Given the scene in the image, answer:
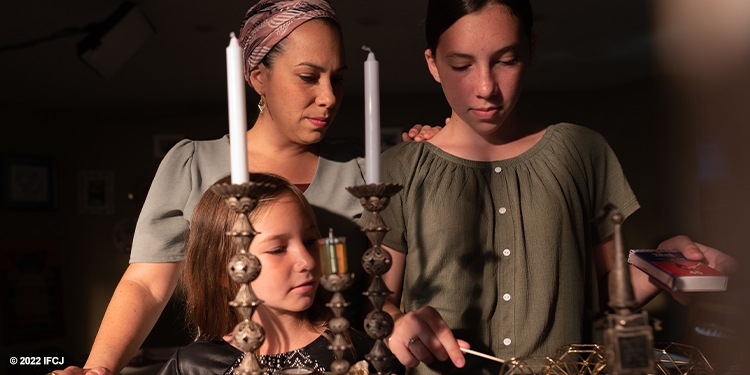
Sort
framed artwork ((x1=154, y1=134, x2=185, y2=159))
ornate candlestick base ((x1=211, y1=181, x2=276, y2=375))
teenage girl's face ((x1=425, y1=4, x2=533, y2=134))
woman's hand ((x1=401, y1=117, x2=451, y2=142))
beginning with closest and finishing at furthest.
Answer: ornate candlestick base ((x1=211, y1=181, x2=276, y2=375)) → teenage girl's face ((x1=425, y1=4, x2=533, y2=134)) → woman's hand ((x1=401, y1=117, x2=451, y2=142)) → framed artwork ((x1=154, y1=134, x2=185, y2=159))

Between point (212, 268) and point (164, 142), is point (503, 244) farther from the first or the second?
point (164, 142)

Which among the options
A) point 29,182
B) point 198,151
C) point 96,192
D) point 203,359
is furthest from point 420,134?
point 29,182

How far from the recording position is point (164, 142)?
198 cm

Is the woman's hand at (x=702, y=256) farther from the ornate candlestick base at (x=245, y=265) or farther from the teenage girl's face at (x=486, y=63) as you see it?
the ornate candlestick base at (x=245, y=265)

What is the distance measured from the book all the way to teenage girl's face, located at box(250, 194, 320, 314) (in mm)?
484

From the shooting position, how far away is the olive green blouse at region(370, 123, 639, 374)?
1078mm

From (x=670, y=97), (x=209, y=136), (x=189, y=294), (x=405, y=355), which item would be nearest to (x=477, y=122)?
(x=405, y=355)

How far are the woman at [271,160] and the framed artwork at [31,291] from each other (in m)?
1.02

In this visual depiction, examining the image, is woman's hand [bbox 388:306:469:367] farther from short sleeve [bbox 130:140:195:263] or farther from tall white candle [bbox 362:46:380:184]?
short sleeve [bbox 130:140:195:263]

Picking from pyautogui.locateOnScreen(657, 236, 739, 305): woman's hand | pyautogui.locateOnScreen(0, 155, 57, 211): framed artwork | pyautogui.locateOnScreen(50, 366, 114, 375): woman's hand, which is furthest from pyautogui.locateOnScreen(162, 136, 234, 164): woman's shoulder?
pyautogui.locateOnScreen(0, 155, 57, 211): framed artwork

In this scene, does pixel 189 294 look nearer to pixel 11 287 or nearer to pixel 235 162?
pixel 235 162

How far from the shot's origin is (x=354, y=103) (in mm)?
1860

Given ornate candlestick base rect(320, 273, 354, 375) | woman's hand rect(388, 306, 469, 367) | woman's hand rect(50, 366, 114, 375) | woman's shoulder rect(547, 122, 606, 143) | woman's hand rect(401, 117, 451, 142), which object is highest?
woman's hand rect(401, 117, 451, 142)

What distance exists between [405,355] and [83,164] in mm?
1533
